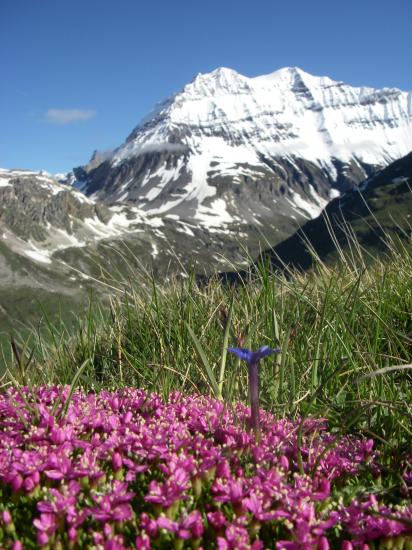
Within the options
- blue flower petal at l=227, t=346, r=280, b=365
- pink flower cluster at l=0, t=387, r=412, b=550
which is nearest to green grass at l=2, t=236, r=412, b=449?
pink flower cluster at l=0, t=387, r=412, b=550

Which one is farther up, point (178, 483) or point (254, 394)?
point (254, 394)

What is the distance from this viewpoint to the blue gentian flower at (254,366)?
279 cm

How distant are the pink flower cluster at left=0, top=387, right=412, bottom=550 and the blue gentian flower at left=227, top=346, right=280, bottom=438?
0.19 m

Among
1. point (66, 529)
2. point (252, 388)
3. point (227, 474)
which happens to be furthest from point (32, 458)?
point (252, 388)

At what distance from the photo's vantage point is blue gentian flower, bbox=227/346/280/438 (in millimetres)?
2787

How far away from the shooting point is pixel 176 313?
6816 mm

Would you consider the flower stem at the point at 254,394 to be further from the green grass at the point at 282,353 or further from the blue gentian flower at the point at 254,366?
the green grass at the point at 282,353

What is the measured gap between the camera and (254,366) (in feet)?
9.80

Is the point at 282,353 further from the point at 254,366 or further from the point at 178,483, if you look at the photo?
the point at 178,483

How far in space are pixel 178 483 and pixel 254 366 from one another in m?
0.79

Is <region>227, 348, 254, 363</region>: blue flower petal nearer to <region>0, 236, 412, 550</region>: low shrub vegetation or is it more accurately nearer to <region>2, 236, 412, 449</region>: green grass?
<region>0, 236, 412, 550</region>: low shrub vegetation

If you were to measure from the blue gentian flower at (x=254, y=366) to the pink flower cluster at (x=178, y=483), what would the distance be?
190 mm

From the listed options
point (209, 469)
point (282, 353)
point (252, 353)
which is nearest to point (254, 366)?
point (252, 353)

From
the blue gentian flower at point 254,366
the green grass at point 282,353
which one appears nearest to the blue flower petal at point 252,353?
the blue gentian flower at point 254,366
